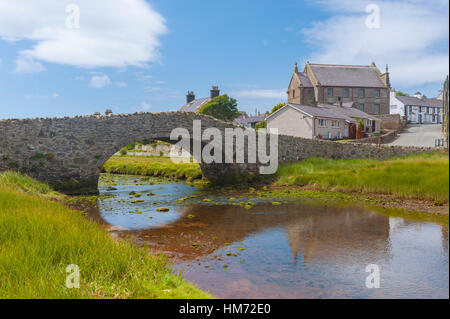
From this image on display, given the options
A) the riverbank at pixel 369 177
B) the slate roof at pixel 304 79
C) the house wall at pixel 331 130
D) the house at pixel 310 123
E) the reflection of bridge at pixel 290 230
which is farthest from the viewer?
the slate roof at pixel 304 79

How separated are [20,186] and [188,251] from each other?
10.1m

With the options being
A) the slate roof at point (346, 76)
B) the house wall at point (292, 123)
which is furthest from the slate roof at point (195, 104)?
the slate roof at point (346, 76)

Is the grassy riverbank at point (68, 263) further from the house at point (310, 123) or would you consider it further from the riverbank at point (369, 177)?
the house at point (310, 123)

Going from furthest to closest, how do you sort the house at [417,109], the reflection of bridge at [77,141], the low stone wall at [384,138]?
the house at [417,109] < the low stone wall at [384,138] < the reflection of bridge at [77,141]

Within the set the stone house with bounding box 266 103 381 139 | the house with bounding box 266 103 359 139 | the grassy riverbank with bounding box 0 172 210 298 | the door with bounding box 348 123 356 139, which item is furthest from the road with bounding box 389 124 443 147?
the grassy riverbank with bounding box 0 172 210 298

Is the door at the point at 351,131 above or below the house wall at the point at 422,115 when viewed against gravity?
below

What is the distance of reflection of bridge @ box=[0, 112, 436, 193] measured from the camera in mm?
17531

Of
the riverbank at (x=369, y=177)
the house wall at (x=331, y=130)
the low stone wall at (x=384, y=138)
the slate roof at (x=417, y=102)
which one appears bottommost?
the riverbank at (x=369, y=177)

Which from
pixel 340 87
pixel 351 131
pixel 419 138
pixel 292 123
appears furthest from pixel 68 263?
pixel 340 87

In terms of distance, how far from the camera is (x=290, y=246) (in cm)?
884

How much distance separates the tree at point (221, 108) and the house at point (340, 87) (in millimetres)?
12868

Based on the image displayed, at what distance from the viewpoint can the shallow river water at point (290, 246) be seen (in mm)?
4035
